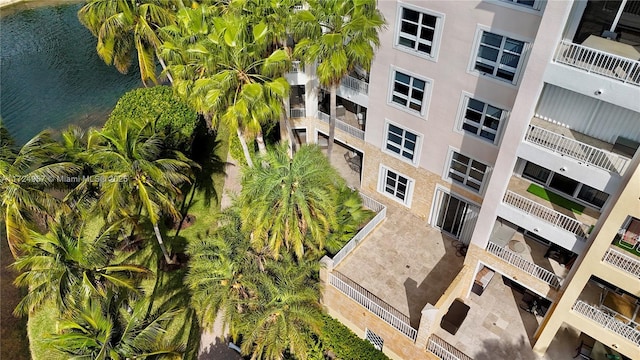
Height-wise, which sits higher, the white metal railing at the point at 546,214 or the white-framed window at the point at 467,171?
the white metal railing at the point at 546,214

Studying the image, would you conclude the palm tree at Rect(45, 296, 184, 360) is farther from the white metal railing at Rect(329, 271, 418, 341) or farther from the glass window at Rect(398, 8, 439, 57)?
the glass window at Rect(398, 8, 439, 57)

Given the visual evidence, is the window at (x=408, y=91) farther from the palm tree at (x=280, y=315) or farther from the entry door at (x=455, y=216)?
the palm tree at (x=280, y=315)

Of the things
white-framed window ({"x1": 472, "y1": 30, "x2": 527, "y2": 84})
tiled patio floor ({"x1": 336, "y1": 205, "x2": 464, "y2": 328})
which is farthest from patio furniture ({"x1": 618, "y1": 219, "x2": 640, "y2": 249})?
tiled patio floor ({"x1": 336, "y1": 205, "x2": 464, "y2": 328})

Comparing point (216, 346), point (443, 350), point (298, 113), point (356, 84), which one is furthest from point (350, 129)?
point (216, 346)

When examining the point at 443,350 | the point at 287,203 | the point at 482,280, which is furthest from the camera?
the point at 482,280

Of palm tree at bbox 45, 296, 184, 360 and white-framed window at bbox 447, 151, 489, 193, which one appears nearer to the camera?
palm tree at bbox 45, 296, 184, 360

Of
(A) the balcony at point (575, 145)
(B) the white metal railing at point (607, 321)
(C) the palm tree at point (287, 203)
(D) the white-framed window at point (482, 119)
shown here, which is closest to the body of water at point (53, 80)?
(C) the palm tree at point (287, 203)

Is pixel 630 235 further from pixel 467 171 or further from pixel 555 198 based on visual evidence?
pixel 467 171
